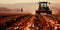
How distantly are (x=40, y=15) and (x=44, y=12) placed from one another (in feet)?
0.29

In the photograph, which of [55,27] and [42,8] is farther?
[42,8]

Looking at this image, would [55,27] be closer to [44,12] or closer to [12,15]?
[44,12]

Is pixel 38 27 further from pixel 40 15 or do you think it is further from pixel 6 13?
pixel 6 13

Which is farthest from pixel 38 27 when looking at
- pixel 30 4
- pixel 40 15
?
pixel 30 4

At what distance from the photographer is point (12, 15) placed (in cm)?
251

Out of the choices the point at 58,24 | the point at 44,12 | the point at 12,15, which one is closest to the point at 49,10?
the point at 44,12

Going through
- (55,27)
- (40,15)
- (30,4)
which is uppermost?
(30,4)

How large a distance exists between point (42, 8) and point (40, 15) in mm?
140

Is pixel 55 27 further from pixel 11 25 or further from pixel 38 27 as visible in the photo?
pixel 11 25

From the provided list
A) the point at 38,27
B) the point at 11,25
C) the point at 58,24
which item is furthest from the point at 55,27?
the point at 11,25

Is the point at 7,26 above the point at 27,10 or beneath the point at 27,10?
beneath

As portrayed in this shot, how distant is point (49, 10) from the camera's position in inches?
97.7

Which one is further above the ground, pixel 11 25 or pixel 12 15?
pixel 12 15

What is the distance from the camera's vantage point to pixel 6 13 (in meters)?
2.50
